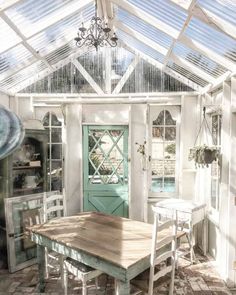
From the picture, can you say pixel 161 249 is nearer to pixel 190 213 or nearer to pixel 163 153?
pixel 190 213

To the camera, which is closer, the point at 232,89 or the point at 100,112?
the point at 232,89

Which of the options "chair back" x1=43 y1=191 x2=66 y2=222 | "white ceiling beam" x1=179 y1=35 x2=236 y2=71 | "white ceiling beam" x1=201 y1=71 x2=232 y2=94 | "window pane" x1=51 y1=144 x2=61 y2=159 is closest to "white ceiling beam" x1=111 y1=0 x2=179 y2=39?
"white ceiling beam" x1=179 y1=35 x2=236 y2=71

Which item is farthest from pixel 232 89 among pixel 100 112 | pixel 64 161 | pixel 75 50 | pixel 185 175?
pixel 64 161

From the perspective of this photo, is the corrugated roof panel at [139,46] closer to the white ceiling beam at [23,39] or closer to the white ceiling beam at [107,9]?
the white ceiling beam at [107,9]

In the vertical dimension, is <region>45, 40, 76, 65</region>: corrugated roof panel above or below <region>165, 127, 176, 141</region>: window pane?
above

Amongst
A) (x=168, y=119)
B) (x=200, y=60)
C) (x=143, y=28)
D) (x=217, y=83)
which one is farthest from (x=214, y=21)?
(x=168, y=119)

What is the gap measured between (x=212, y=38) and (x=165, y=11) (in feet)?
1.93

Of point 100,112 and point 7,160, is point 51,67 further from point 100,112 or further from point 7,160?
point 7,160

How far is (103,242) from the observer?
2.86 meters

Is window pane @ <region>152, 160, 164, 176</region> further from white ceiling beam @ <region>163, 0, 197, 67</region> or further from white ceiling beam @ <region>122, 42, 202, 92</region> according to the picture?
white ceiling beam @ <region>163, 0, 197, 67</region>

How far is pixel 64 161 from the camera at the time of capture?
16.9ft

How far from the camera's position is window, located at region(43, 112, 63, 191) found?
527cm

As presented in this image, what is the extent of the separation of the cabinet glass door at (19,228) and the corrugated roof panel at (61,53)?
2.23m

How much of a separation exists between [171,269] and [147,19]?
2.79 metres
